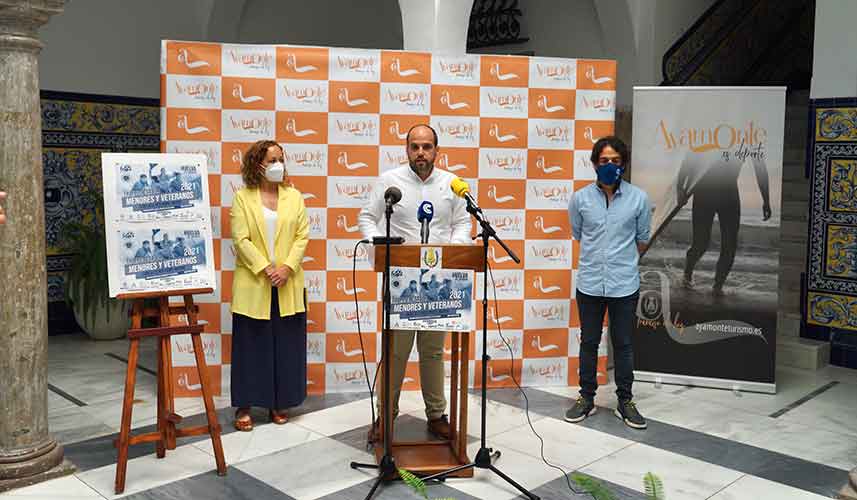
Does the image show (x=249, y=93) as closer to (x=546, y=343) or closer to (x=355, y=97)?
(x=355, y=97)

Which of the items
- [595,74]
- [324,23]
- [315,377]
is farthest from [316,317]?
[324,23]

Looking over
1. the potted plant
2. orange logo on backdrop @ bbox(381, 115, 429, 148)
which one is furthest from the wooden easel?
the potted plant

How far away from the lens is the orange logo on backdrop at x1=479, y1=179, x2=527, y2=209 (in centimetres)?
515

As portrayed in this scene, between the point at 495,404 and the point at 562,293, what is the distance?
35.2 inches

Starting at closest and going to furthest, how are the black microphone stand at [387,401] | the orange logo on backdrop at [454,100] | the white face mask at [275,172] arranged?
the black microphone stand at [387,401], the white face mask at [275,172], the orange logo on backdrop at [454,100]

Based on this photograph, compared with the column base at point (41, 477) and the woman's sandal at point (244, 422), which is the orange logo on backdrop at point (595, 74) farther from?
the column base at point (41, 477)

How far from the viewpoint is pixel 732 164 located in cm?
516

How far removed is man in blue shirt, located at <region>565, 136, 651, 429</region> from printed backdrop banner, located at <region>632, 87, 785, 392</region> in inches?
30.5

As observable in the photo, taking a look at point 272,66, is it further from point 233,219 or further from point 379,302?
point 379,302

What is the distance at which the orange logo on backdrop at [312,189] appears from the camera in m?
4.94

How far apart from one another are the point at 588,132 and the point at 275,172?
2.11 metres

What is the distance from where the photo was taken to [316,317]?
16.6 ft

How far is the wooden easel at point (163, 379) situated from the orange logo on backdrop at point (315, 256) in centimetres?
116

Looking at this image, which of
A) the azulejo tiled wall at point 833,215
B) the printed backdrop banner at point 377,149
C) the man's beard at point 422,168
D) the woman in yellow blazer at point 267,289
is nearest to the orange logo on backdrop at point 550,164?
the printed backdrop banner at point 377,149
